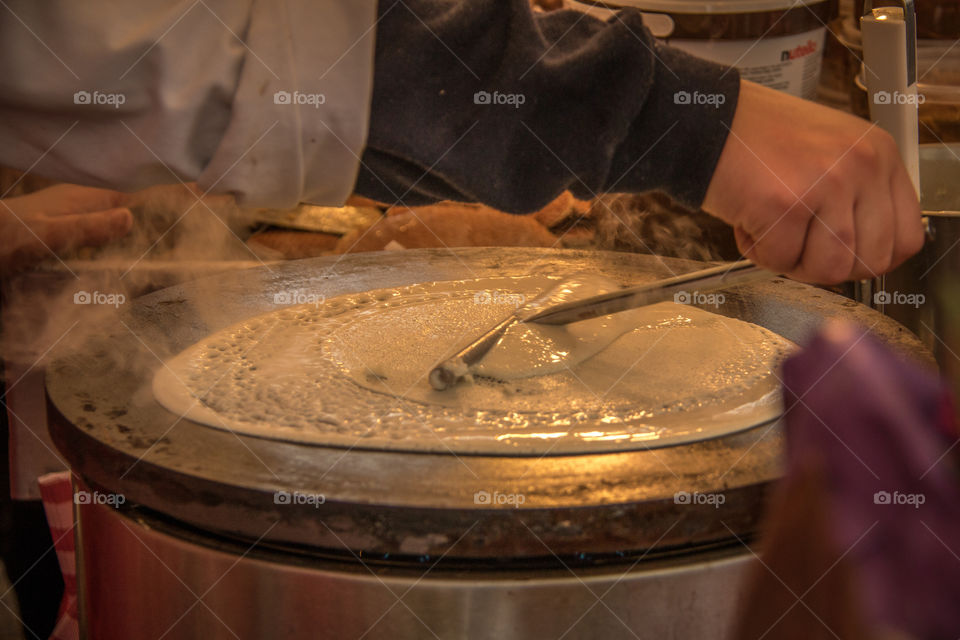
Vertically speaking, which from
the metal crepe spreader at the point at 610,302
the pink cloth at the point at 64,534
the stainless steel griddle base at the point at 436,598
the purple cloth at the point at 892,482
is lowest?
the pink cloth at the point at 64,534

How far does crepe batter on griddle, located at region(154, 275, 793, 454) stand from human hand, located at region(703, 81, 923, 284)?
0.18 meters

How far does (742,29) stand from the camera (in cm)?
172

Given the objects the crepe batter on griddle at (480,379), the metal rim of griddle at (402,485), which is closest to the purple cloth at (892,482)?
the metal rim of griddle at (402,485)

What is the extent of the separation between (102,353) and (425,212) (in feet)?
3.45

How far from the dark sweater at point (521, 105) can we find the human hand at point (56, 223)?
1.02m

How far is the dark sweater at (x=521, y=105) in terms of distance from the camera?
2.93ft

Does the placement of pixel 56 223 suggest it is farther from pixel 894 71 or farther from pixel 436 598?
pixel 894 71

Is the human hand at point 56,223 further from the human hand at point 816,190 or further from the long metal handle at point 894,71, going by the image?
the long metal handle at point 894,71

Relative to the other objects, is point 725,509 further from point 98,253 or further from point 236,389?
point 98,253

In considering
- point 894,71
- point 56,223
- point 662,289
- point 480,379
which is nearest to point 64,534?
point 56,223

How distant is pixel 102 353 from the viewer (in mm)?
1117

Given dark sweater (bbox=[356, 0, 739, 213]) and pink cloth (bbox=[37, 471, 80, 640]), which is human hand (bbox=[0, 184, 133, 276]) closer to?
pink cloth (bbox=[37, 471, 80, 640])

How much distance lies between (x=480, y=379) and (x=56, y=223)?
113cm

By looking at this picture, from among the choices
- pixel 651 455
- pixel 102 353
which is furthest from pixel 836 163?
pixel 102 353
